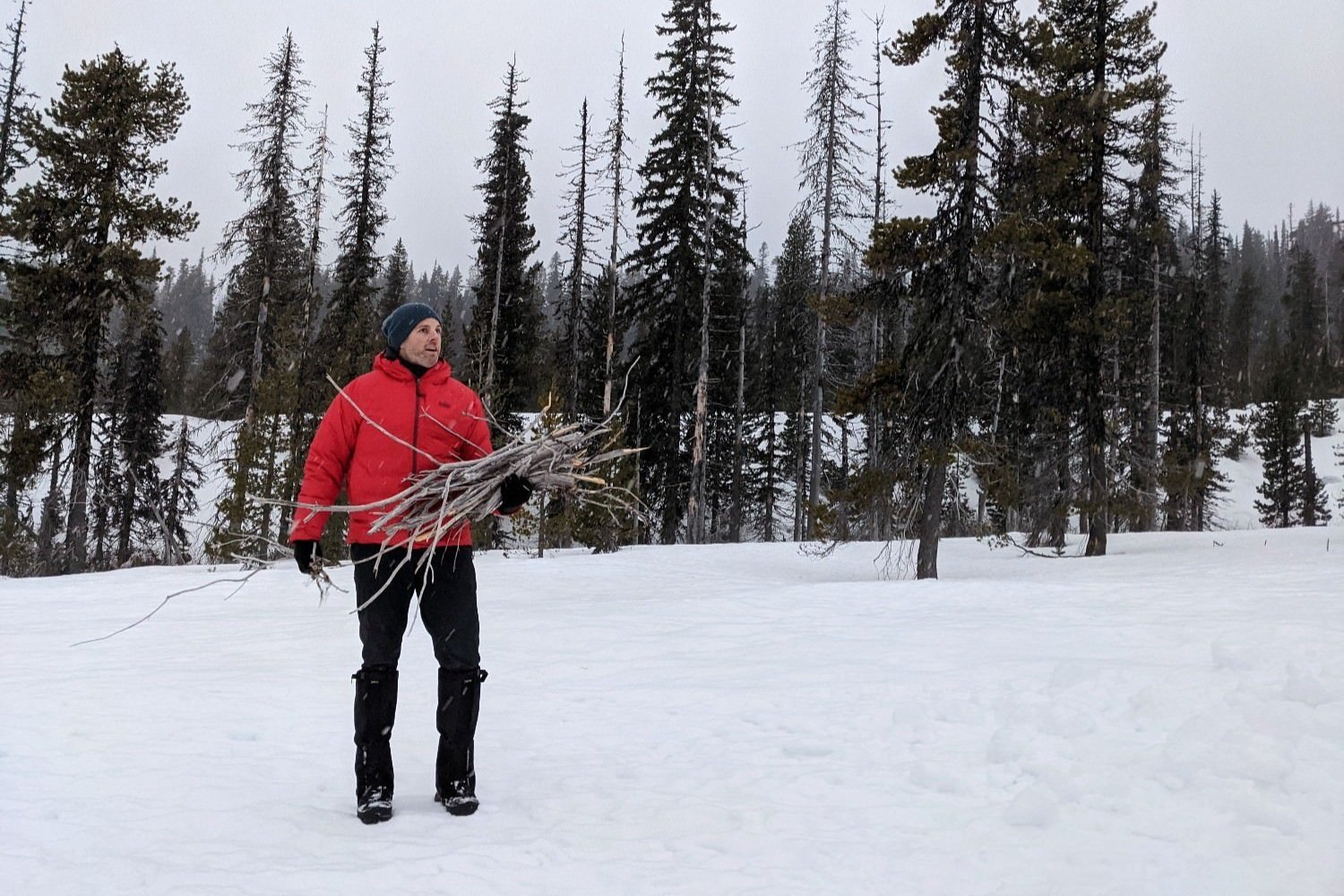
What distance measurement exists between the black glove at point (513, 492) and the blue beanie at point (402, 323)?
2.85 ft

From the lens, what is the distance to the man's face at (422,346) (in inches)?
151

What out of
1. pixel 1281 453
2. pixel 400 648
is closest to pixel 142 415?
pixel 400 648

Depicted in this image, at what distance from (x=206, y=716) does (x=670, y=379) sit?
19.4 metres

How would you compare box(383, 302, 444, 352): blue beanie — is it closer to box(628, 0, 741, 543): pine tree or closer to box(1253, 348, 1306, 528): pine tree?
box(628, 0, 741, 543): pine tree

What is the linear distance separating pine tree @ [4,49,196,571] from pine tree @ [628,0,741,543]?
12406mm

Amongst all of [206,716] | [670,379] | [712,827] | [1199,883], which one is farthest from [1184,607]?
[670,379]

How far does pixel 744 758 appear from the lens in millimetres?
4496

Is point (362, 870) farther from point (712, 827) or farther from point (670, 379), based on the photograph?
point (670, 379)

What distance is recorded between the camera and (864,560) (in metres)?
16.8

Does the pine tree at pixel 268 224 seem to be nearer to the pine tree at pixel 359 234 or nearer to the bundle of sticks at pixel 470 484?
the pine tree at pixel 359 234

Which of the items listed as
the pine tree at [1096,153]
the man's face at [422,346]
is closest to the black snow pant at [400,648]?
the man's face at [422,346]

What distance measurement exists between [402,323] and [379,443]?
0.61 metres

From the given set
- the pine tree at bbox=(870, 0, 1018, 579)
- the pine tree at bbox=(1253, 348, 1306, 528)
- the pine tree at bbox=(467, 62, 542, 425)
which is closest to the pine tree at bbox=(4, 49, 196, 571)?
the pine tree at bbox=(467, 62, 542, 425)

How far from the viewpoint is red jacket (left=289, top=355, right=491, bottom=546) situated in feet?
12.0
